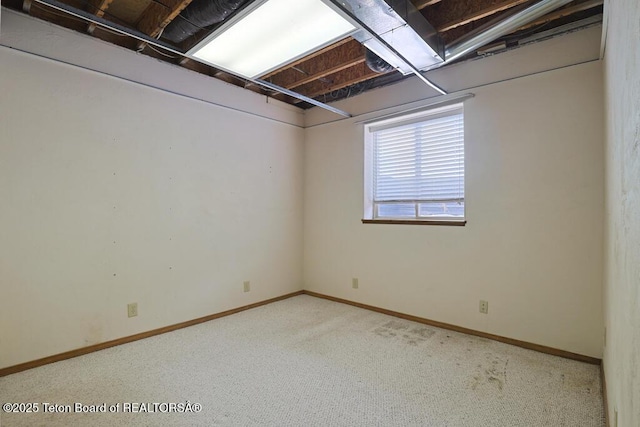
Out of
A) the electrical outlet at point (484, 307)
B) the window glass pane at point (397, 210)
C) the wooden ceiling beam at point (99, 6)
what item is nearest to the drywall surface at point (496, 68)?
the window glass pane at point (397, 210)

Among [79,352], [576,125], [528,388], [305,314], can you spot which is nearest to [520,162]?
[576,125]

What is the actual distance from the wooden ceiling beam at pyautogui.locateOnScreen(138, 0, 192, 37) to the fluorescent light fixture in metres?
0.28

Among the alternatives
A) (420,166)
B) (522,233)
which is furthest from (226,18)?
(522,233)

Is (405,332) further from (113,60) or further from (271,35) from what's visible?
(113,60)

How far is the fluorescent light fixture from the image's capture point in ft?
6.42

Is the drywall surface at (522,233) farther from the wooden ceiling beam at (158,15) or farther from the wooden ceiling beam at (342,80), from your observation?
the wooden ceiling beam at (158,15)

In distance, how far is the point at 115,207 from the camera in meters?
2.82

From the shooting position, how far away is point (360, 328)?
320cm

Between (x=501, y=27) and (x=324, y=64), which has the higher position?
(x=324, y=64)

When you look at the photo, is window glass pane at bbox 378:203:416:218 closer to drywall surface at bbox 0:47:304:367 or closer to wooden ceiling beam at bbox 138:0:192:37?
drywall surface at bbox 0:47:304:367

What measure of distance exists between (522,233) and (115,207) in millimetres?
3581

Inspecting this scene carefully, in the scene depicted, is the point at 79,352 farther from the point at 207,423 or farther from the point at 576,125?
the point at 576,125

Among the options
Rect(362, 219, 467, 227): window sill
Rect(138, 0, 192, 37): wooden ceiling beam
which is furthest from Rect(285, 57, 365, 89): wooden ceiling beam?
Rect(362, 219, 467, 227): window sill

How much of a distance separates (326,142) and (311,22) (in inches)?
88.6
